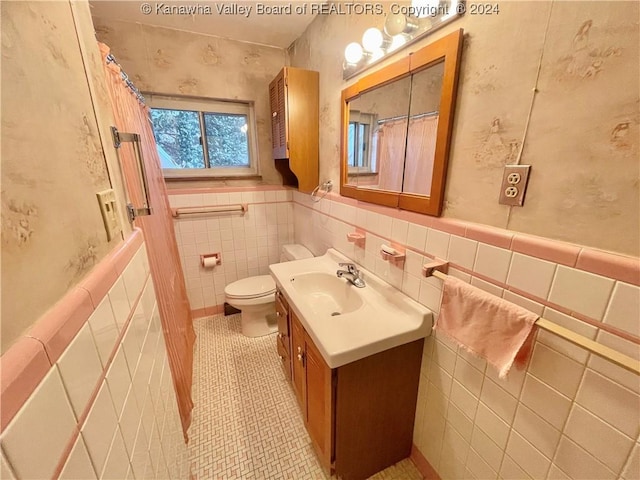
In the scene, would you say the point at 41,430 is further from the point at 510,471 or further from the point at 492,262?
the point at 510,471

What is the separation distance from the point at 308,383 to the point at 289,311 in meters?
0.36

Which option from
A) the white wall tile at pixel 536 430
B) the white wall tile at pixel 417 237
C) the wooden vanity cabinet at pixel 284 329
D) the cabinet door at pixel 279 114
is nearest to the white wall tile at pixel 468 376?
the white wall tile at pixel 536 430

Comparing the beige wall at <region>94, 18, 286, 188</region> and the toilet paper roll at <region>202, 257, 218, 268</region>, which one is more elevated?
the beige wall at <region>94, 18, 286, 188</region>

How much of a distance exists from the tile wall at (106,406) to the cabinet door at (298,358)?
22.9 inches

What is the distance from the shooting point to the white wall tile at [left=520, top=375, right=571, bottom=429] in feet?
2.32

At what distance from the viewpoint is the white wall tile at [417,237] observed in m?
1.07

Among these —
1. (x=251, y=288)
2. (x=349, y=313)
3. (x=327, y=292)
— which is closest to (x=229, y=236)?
(x=251, y=288)

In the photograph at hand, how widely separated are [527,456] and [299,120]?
1982mm

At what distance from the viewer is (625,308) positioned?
574 millimetres

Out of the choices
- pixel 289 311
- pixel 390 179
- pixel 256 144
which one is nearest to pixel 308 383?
pixel 289 311

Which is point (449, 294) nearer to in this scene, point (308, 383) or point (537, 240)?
point (537, 240)

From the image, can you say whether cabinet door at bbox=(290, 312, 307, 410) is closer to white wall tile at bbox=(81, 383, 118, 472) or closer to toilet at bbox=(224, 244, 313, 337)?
toilet at bbox=(224, 244, 313, 337)

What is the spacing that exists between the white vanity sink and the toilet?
580 millimetres

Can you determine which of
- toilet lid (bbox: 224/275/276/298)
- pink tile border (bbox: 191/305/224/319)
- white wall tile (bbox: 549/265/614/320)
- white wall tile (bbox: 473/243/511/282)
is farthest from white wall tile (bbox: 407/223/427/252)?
pink tile border (bbox: 191/305/224/319)
